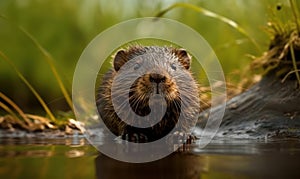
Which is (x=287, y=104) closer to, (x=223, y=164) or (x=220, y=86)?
(x=220, y=86)

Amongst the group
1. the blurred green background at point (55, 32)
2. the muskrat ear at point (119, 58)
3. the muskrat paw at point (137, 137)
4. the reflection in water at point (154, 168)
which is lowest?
the reflection in water at point (154, 168)

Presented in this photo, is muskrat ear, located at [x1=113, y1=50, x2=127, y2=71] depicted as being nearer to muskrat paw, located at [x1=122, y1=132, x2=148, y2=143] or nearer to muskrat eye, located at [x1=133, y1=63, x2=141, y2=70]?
muskrat eye, located at [x1=133, y1=63, x2=141, y2=70]

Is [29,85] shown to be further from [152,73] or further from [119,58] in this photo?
[152,73]

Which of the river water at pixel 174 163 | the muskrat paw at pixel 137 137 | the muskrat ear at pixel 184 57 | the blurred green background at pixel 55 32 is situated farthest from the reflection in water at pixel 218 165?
the blurred green background at pixel 55 32

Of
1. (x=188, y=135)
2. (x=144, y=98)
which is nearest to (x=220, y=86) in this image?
(x=188, y=135)

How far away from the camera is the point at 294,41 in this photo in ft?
15.0

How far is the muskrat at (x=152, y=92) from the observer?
11.2ft

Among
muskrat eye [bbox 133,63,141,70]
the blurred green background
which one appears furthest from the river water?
the blurred green background

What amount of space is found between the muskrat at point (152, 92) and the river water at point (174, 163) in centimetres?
25

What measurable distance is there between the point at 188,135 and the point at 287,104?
891mm

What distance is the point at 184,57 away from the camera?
400 cm

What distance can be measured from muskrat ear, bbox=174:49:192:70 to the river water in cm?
60

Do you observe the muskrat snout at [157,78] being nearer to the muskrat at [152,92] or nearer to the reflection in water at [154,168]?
the muskrat at [152,92]

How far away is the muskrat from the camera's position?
3426 millimetres
